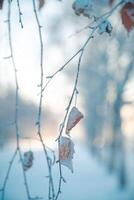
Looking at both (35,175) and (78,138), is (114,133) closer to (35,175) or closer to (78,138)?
(35,175)

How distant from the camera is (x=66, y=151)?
6.46 feet

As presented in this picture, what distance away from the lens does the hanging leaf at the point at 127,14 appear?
195cm

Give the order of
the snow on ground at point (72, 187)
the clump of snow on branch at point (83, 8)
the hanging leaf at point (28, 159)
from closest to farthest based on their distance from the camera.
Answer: the clump of snow on branch at point (83, 8) < the hanging leaf at point (28, 159) < the snow on ground at point (72, 187)

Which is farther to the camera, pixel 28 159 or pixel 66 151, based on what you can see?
pixel 28 159

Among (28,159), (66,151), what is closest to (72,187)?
(28,159)

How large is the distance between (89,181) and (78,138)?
25.6 metres

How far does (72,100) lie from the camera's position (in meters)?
1.86

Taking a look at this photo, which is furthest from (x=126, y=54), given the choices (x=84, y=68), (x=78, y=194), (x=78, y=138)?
(x=78, y=138)

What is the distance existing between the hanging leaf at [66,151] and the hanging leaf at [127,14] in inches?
16.9

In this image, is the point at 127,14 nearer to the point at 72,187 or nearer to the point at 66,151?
the point at 66,151

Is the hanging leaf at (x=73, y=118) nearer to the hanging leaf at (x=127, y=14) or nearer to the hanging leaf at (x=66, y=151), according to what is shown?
the hanging leaf at (x=66, y=151)

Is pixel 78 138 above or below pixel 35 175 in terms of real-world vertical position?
above

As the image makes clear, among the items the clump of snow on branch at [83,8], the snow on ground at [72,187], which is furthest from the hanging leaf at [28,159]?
the snow on ground at [72,187]

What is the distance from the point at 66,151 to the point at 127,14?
0.49m
